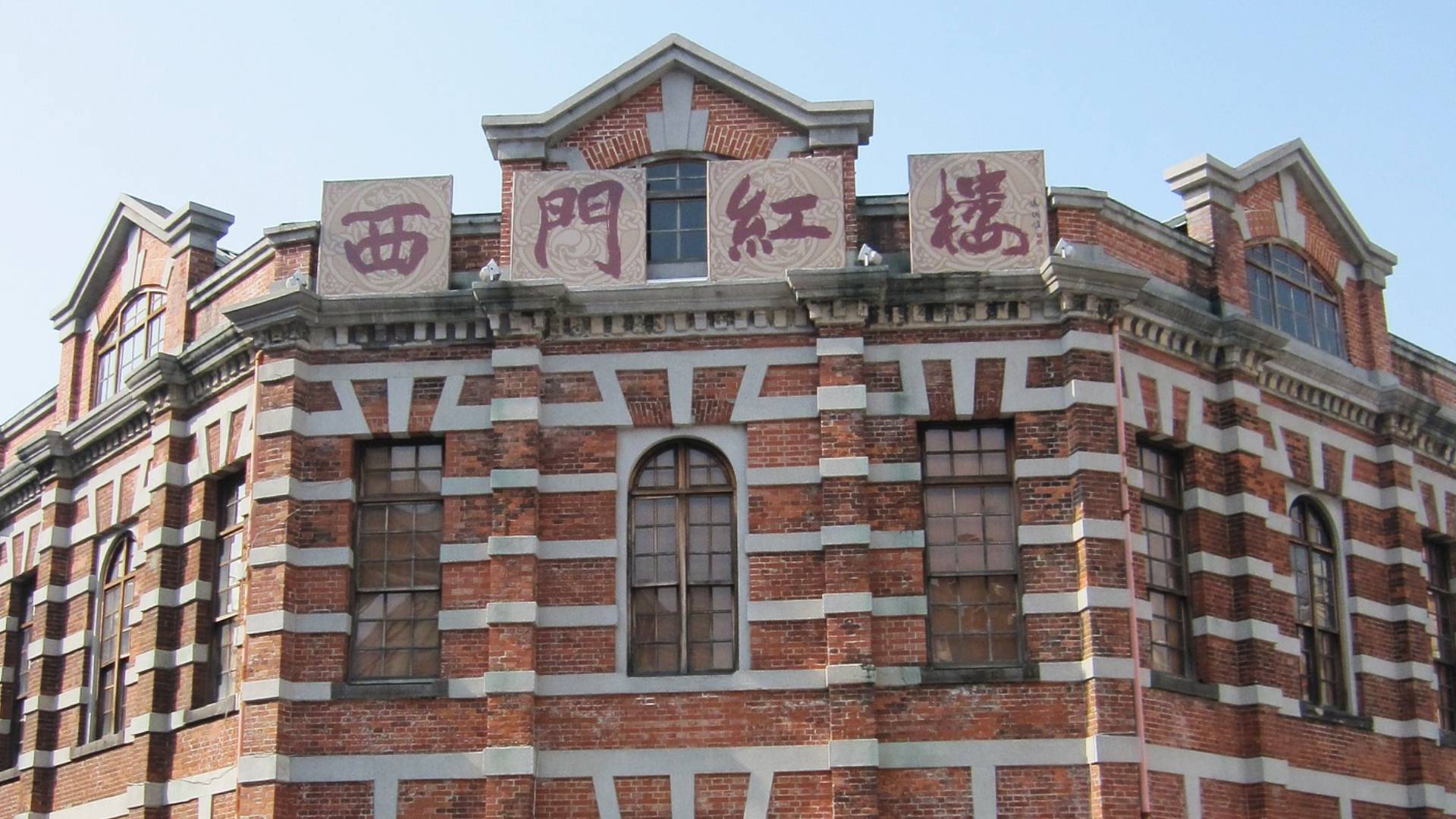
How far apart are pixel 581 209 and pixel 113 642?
9.25 m

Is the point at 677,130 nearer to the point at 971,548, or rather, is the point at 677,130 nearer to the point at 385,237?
the point at 385,237

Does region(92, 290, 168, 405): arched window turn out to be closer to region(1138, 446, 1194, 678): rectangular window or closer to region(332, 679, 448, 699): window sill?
region(332, 679, 448, 699): window sill

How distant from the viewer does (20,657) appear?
3058cm

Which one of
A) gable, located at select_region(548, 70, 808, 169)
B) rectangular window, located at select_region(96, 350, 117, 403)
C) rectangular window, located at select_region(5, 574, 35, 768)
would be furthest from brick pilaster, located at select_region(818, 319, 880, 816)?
rectangular window, located at select_region(5, 574, 35, 768)

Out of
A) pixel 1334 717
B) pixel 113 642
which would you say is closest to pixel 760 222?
pixel 1334 717

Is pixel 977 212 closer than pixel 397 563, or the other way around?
pixel 397 563

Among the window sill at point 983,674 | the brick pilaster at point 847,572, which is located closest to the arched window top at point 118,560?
the brick pilaster at point 847,572

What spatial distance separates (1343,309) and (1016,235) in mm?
6347

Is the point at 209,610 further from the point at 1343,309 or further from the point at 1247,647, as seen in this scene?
the point at 1343,309

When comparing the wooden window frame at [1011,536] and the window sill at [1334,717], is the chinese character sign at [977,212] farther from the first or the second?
the window sill at [1334,717]

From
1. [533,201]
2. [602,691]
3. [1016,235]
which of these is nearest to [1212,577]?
[1016,235]

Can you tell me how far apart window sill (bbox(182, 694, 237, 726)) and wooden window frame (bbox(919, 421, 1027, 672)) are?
8.21m

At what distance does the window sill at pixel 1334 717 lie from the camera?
2491cm

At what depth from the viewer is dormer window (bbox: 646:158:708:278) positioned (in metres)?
24.2
